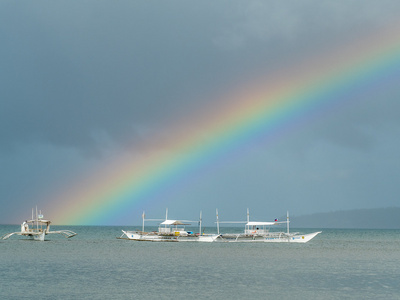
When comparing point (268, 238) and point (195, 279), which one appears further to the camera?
point (268, 238)

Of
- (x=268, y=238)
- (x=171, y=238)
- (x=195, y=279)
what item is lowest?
(x=195, y=279)

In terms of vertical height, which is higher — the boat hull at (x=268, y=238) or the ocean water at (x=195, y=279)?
the boat hull at (x=268, y=238)

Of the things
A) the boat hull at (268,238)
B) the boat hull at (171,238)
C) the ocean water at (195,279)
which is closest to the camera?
the ocean water at (195,279)

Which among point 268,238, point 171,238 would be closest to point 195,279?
point 171,238

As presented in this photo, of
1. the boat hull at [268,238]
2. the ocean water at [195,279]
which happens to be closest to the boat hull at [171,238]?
the boat hull at [268,238]

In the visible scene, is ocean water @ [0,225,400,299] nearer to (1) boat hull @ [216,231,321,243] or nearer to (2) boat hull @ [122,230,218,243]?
(2) boat hull @ [122,230,218,243]

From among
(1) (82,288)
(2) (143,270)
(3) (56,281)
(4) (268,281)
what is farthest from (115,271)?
(4) (268,281)

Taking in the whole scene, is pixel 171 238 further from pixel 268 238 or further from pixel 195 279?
pixel 195 279

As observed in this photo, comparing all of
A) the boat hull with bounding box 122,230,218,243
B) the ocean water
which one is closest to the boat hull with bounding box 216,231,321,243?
the boat hull with bounding box 122,230,218,243

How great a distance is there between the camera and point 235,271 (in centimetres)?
6506

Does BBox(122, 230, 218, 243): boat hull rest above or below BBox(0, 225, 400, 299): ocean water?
above

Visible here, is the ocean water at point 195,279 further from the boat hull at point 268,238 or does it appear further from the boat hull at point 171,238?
the boat hull at point 268,238

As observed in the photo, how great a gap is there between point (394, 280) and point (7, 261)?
171ft

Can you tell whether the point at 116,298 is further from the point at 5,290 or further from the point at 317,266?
the point at 317,266
